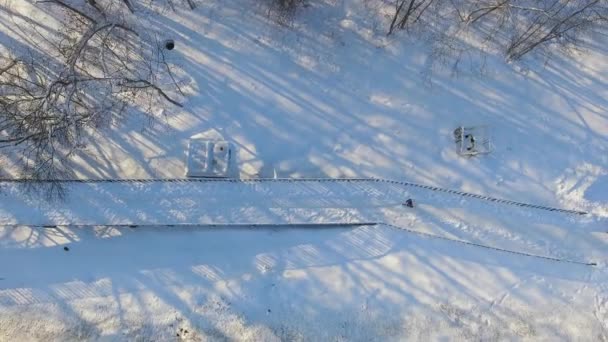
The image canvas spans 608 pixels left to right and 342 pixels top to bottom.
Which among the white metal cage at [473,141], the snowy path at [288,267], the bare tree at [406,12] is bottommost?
the snowy path at [288,267]

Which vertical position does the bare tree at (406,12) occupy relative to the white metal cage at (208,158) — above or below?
above

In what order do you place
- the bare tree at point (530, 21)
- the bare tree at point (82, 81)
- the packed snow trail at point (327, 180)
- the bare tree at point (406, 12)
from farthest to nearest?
the bare tree at point (530, 21)
the bare tree at point (406, 12)
the bare tree at point (82, 81)
the packed snow trail at point (327, 180)

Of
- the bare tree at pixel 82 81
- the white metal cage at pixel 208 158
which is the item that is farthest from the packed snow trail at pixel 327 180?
the bare tree at pixel 82 81

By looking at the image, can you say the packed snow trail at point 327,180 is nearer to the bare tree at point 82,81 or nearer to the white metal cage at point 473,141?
the bare tree at point 82,81

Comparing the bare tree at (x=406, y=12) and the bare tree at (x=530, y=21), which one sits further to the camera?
the bare tree at (x=530, y=21)

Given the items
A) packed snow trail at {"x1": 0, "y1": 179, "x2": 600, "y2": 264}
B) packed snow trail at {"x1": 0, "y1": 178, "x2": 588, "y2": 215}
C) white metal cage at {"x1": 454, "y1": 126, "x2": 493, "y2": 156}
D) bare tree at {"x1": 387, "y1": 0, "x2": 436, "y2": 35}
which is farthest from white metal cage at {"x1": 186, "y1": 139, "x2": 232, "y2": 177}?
white metal cage at {"x1": 454, "y1": 126, "x2": 493, "y2": 156}
